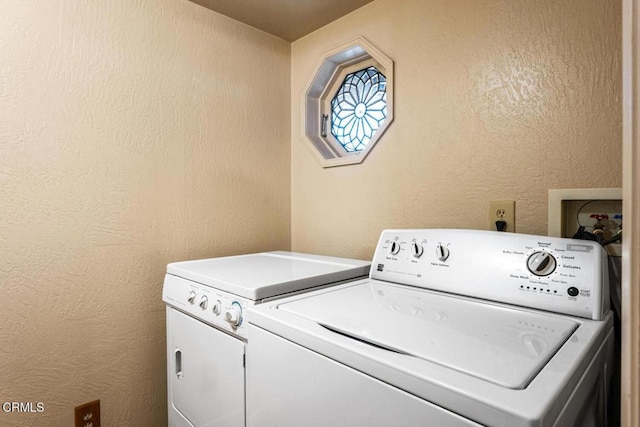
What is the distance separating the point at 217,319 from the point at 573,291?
989mm

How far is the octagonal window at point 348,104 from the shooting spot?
1.62 m

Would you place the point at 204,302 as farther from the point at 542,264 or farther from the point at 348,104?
the point at 348,104

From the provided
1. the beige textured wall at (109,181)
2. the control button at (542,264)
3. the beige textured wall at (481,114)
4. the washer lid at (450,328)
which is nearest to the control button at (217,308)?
the washer lid at (450,328)

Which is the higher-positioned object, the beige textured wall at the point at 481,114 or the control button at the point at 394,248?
the beige textured wall at the point at 481,114

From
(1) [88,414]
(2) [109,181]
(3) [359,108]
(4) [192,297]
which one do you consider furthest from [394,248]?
(1) [88,414]

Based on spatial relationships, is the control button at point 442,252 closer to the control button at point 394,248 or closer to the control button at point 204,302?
the control button at point 394,248

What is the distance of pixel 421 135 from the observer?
4.70ft

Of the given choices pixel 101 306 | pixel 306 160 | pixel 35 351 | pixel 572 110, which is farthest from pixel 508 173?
pixel 35 351

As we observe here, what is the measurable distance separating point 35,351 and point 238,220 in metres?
0.93

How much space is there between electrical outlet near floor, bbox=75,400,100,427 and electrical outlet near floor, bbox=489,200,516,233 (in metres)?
1.64

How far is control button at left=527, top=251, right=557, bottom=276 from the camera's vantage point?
900 millimetres

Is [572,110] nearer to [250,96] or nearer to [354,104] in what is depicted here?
[354,104]

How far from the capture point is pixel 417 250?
45.9 inches

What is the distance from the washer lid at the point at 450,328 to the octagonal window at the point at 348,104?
2.82ft
